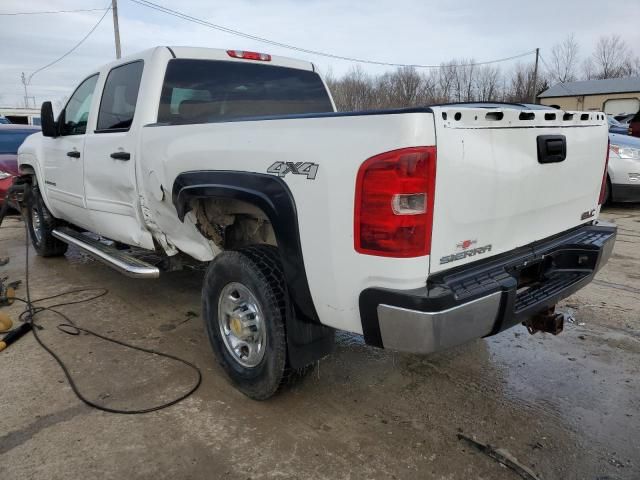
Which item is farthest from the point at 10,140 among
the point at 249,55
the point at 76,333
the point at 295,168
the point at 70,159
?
the point at 295,168

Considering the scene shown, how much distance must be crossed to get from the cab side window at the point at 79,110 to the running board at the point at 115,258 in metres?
0.99

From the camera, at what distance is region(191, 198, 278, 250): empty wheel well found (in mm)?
3121

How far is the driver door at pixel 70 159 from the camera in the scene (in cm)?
454

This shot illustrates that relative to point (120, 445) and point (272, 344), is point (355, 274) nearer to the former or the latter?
point (272, 344)

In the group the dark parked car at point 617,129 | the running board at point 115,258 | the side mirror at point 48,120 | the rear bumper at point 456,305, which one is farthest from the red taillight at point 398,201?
the dark parked car at point 617,129

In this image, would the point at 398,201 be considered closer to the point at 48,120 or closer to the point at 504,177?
the point at 504,177

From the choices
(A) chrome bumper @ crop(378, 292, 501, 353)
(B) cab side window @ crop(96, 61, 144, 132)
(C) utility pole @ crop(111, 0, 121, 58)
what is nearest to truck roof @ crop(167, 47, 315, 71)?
(B) cab side window @ crop(96, 61, 144, 132)

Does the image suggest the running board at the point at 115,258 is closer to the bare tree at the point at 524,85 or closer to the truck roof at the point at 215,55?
the truck roof at the point at 215,55

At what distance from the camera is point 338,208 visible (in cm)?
216

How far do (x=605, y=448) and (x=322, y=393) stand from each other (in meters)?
1.52

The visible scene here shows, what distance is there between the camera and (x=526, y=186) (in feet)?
8.14

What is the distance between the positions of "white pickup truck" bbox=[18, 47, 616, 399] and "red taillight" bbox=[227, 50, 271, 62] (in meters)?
0.02

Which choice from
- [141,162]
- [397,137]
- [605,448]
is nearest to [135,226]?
[141,162]

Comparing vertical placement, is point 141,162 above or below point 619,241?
above
